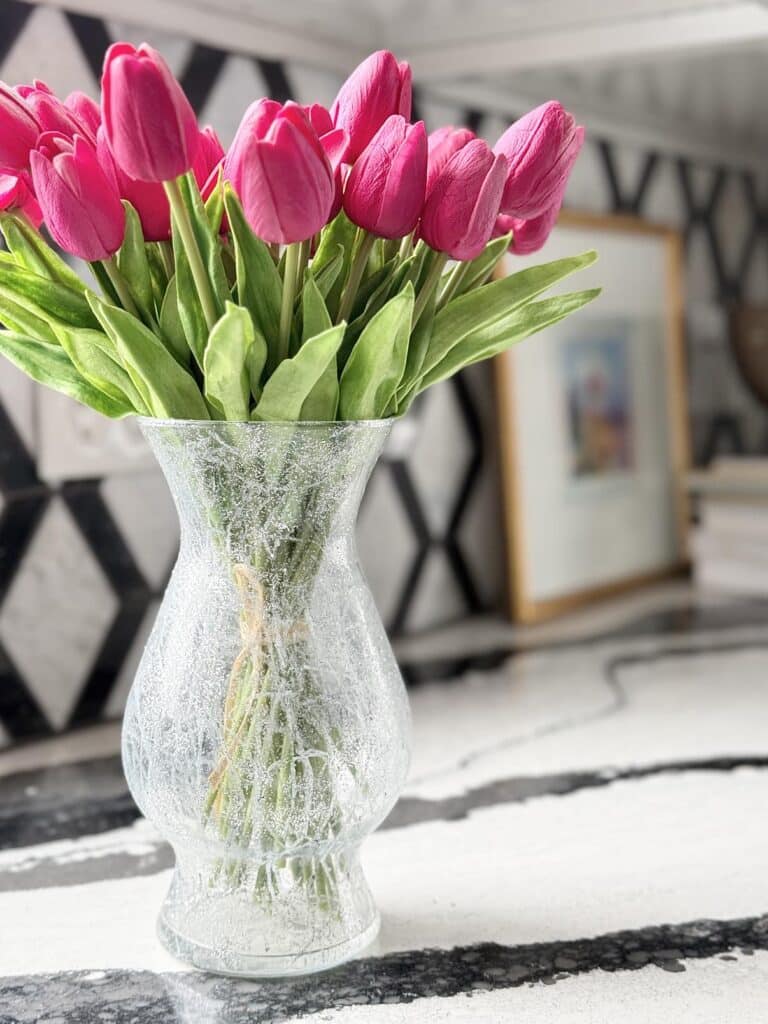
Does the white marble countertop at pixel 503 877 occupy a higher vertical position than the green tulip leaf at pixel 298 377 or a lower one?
lower

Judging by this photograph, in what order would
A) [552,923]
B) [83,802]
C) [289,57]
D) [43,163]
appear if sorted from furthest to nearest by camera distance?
[289,57] < [83,802] < [552,923] < [43,163]

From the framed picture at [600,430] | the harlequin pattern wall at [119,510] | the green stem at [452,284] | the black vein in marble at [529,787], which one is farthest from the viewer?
the framed picture at [600,430]

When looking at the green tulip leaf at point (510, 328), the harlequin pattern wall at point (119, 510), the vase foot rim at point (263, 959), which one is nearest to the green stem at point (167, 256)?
the green tulip leaf at point (510, 328)

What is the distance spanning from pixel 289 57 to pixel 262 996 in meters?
0.72

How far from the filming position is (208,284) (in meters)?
0.42

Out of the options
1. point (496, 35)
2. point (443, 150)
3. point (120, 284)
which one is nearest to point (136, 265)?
point (120, 284)

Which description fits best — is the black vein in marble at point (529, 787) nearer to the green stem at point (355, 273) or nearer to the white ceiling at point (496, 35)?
the green stem at point (355, 273)

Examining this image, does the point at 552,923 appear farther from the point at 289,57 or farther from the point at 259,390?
the point at 289,57

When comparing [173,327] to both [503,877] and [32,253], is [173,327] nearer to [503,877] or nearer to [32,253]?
[32,253]

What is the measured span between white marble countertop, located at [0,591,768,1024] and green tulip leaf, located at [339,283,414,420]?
8.5 inches

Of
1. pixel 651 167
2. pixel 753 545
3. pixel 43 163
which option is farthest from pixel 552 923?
pixel 651 167

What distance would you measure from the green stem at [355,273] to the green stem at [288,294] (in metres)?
0.02

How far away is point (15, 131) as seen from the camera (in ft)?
1.36

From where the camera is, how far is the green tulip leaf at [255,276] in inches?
16.4
